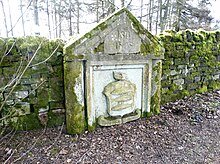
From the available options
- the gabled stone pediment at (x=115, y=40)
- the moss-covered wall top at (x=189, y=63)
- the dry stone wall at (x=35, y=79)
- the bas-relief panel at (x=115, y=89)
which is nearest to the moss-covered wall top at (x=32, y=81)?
the dry stone wall at (x=35, y=79)

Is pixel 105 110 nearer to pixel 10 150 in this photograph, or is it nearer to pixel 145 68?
pixel 145 68

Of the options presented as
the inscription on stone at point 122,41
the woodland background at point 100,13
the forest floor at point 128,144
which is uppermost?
the woodland background at point 100,13

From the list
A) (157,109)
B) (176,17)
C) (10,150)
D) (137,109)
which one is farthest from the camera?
(176,17)

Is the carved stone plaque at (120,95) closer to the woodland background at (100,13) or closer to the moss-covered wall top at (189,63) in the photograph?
the moss-covered wall top at (189,63)

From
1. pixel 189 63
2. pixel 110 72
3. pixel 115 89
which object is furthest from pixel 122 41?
pixel 189 63

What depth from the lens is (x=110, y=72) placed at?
2859 mm

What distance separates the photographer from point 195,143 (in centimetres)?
277

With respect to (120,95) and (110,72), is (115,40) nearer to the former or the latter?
(110,72)

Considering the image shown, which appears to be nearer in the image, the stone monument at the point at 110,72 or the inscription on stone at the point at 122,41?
the stone monument at the point at 110,72

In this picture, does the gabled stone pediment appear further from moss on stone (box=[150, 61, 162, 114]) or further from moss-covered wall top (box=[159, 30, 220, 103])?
moss-covered wall top (box=[159, 30, 220, 103])

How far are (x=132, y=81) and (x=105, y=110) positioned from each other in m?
0.64

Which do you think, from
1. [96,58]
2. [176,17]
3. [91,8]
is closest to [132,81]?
[96,58]

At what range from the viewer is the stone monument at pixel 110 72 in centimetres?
262

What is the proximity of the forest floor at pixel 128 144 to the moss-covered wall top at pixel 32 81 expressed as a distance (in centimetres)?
25
